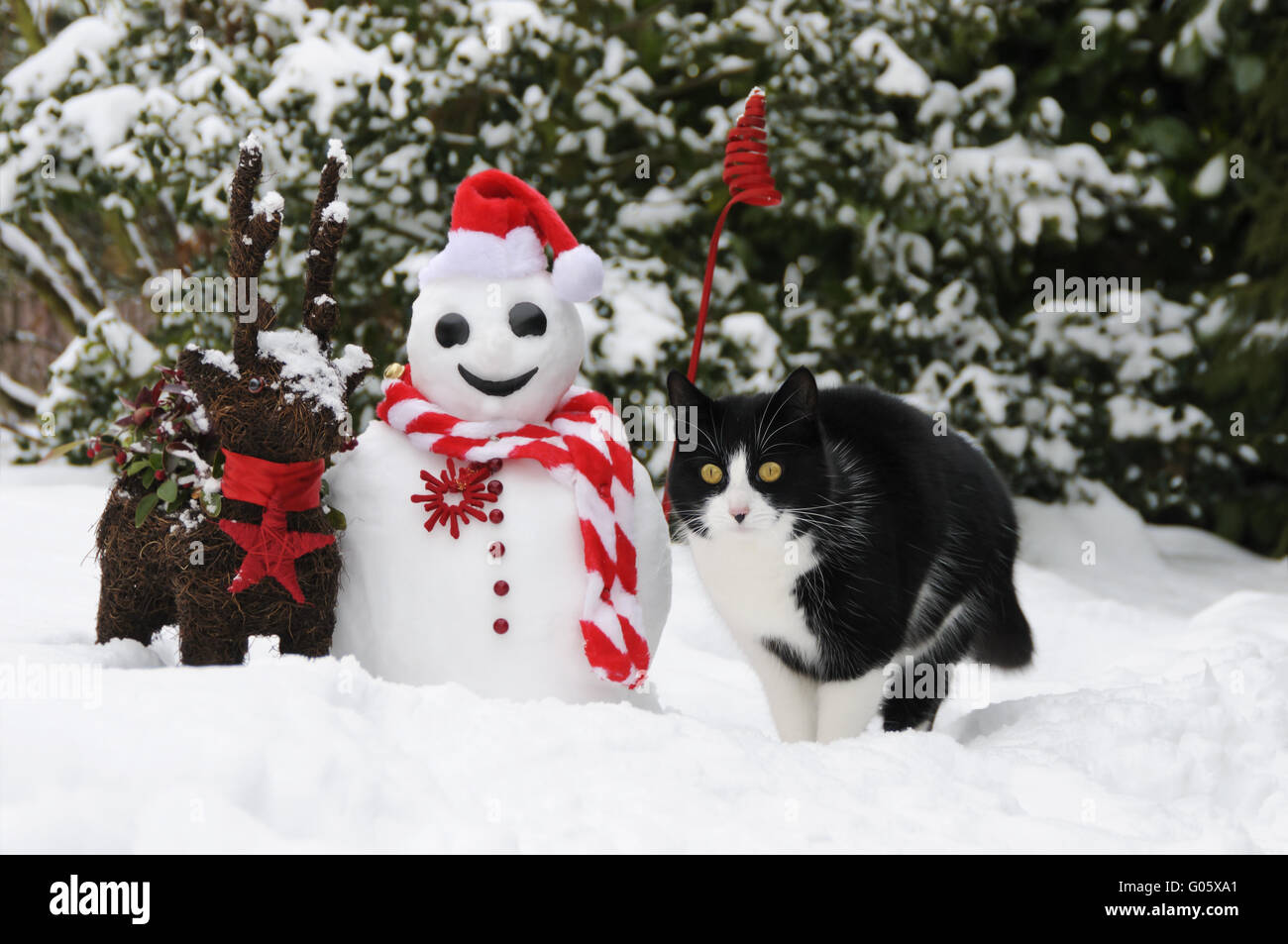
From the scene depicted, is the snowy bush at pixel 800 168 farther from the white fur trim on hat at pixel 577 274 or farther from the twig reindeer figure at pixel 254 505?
the twig reindeer figure at pixel 254 505

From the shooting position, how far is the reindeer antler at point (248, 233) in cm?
216

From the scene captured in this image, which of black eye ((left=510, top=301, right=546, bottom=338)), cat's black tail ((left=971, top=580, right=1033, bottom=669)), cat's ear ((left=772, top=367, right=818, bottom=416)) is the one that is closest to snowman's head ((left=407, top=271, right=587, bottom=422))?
black eye ((left=510, top=301, right=546, bottom=338))

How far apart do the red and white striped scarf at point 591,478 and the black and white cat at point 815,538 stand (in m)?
0.15

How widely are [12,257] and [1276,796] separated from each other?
7.03 metres

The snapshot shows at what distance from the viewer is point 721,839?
1607mm

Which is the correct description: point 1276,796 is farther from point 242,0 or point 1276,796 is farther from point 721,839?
point 242,0

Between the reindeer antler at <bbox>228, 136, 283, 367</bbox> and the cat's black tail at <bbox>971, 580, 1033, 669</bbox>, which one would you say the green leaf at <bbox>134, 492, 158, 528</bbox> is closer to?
the reindeer antler at <bbox>228, 136, 283, 367</bbox>

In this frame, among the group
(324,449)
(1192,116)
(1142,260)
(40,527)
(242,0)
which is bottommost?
(40,527)

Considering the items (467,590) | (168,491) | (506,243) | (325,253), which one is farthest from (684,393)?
(168,491)

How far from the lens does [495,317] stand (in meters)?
2.36

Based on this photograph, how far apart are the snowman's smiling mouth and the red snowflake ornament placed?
171 mm

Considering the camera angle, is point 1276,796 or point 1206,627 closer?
point 1276,796

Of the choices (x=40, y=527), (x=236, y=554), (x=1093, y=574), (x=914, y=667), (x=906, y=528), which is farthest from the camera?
(x=1093, y=574)

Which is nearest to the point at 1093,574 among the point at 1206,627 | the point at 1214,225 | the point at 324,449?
the point at 1206,627
